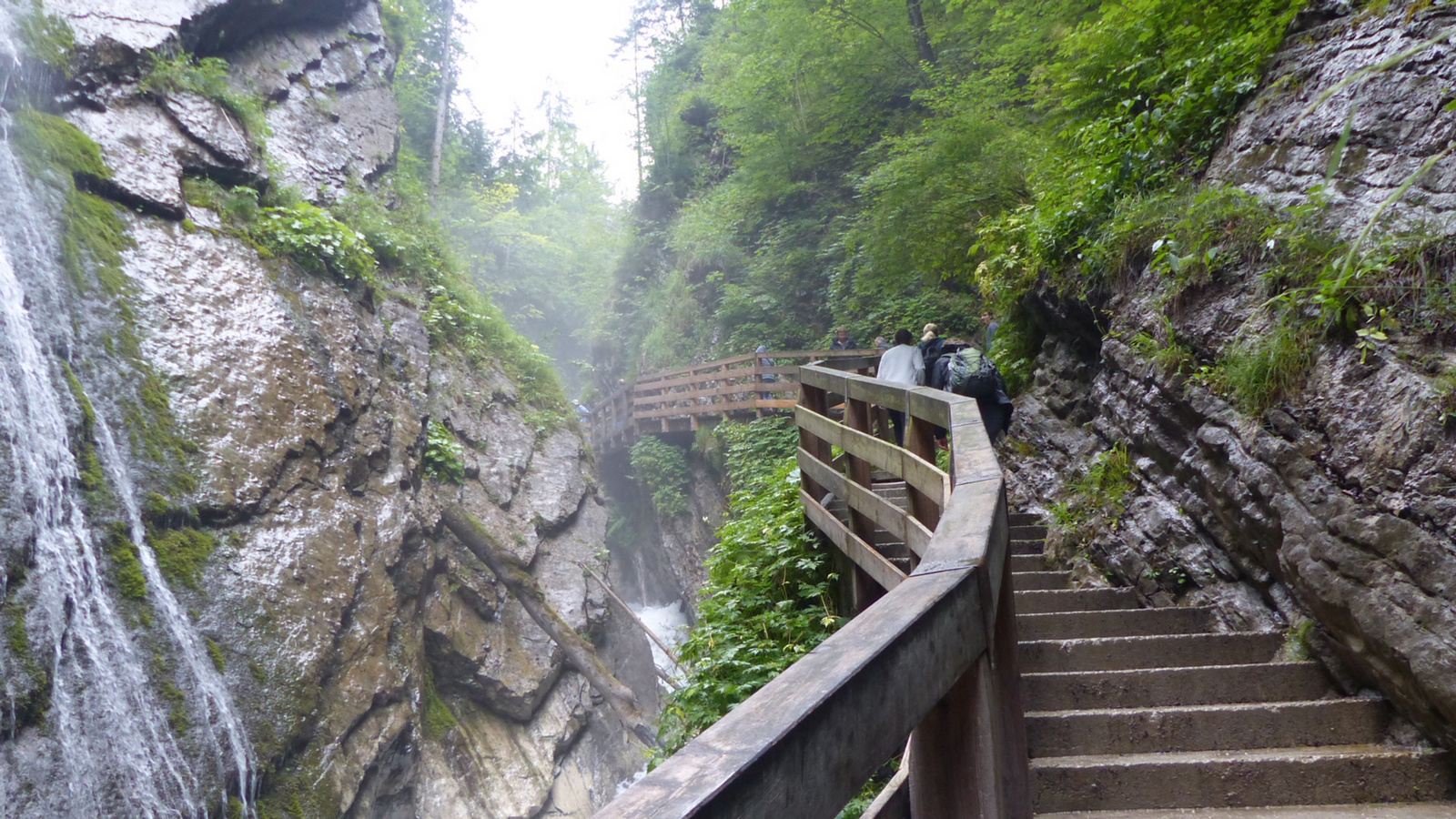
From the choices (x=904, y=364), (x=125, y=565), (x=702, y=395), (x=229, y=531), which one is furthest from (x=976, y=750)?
(x=702, y=395)

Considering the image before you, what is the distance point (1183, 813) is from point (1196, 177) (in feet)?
14.9

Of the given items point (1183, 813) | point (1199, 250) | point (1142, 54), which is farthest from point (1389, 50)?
point (1183, 813)

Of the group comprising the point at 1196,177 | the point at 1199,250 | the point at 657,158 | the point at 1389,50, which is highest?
the point at 657,158

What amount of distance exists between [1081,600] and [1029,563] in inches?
30.9

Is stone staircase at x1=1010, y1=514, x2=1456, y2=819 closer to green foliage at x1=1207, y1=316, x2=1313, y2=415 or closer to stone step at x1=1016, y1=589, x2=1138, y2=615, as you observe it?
stone step at x1=1016, y1=589, x2=1138, y2=615

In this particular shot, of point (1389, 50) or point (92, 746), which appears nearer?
point (1389, 50)

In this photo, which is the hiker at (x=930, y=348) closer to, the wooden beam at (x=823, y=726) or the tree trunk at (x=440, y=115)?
the wooden beam at (x=823, y=726)

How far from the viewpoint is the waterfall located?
6.40m

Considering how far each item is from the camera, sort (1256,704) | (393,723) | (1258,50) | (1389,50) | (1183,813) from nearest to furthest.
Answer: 1. (1183,813)
2. (1256,704)
3. (1389,50)
4. (1258,50)
5. (393,723)

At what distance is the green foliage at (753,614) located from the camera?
4.63 meters

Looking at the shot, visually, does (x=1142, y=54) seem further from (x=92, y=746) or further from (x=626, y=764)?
(x=626, y=764)

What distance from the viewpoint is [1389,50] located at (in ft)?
14.3

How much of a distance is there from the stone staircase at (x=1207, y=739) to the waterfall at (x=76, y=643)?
7.52 metres

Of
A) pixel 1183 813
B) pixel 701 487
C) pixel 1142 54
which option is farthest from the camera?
pixel 701 487
